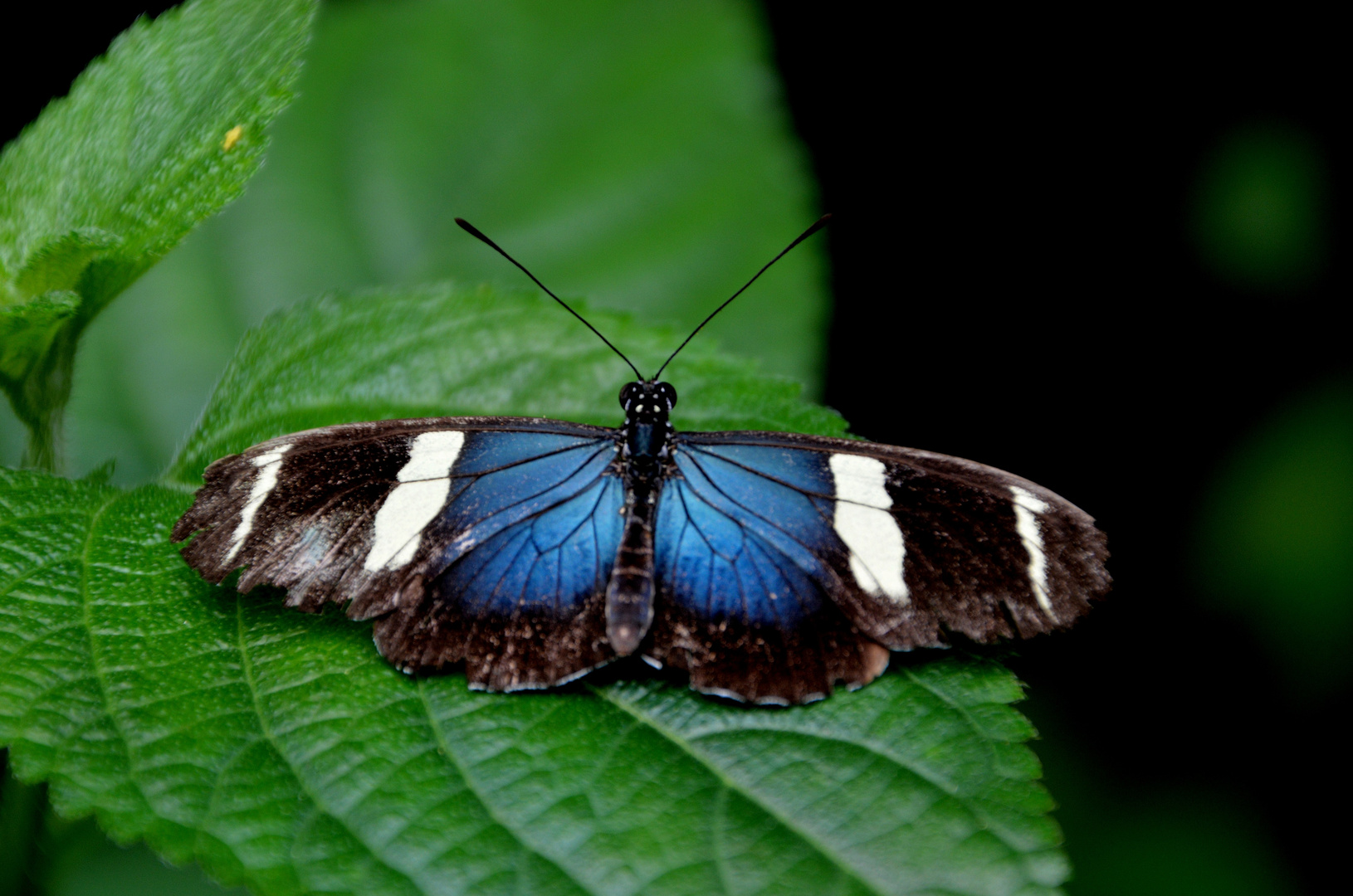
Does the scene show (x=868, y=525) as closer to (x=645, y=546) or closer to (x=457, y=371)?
(x=645, y=546)

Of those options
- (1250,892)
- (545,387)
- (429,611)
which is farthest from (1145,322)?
(429,611)

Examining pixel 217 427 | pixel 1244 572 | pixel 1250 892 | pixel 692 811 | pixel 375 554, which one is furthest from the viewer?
pixel 1244 572

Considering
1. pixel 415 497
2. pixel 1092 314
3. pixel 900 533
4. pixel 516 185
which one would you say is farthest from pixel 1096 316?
pixel 415 497

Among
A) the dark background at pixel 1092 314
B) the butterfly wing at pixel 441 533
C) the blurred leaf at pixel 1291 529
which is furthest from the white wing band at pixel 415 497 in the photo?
the blurred leaf at pixel 1291 529

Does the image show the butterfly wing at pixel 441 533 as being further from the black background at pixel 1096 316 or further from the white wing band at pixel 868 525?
the black background at pixel 1096 316

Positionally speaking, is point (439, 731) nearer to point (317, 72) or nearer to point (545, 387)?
point (545, 387)

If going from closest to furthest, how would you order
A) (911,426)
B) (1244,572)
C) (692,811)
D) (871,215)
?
(692,811) < (1244,572) < (911,426) < (871,215)
